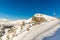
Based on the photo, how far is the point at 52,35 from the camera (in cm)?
812

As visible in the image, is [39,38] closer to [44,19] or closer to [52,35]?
[52,35]

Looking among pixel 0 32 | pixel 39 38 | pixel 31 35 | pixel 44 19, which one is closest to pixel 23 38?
pixel 31 35

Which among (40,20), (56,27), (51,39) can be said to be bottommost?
(51,39)

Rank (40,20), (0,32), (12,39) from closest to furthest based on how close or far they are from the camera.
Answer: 1. (12,39)
2. (40,20)
3. (0,32)

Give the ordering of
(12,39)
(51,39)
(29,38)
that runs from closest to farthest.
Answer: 1. (51,39)
2. (29,38)
3. (12,39)

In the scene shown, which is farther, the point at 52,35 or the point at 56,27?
the point at 56,27

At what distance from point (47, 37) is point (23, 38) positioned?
2.00 m

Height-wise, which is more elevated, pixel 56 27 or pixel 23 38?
pixel 56 27

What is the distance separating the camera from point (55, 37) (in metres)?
7.88

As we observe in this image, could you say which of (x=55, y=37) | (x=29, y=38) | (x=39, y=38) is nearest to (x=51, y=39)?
(x=55, y=37)

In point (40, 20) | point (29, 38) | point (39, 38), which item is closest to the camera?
point (39, 38)

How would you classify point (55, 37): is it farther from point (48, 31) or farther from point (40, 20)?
point (40, 20)

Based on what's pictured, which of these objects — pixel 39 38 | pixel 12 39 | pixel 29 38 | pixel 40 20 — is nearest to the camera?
pixel 39 38

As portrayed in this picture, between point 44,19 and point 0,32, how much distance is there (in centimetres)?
528
